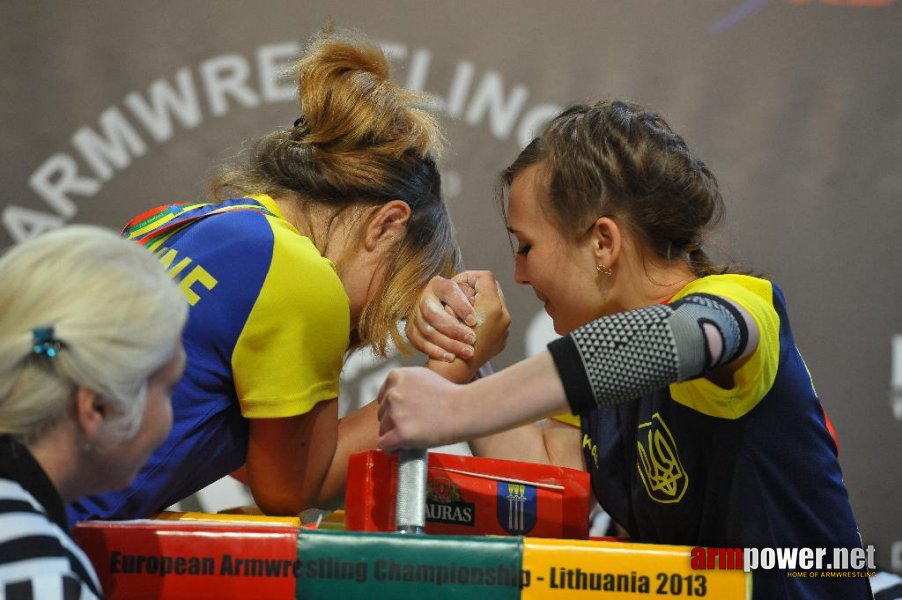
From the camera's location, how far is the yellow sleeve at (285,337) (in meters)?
1.22

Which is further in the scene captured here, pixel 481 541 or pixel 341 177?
pixel 341 177

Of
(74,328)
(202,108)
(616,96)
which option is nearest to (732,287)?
(74,328)

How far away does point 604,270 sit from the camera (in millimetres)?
1320

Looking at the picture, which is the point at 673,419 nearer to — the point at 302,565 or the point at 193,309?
the point at 302,565

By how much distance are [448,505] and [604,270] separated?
38 centimetres

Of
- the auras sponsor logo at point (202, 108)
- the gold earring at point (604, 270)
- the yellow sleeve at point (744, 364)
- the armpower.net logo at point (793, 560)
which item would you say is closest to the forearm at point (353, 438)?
the gold earring at point (604, 270)

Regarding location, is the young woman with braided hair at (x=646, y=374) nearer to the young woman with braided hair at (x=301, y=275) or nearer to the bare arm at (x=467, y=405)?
the bare arm at (x=467, y=405)

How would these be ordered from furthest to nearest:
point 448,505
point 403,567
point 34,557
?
point 448,505, point 403,567, point 34,557

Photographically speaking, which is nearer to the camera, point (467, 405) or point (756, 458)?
point (467, 405)

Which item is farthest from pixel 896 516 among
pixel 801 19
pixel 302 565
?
pixel 302 565

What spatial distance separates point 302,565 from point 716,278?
1.82 feet

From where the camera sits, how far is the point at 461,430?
995mm

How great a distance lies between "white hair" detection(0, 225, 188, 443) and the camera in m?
0.83

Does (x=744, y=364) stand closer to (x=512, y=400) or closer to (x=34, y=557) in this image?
(x=512, y=400)
